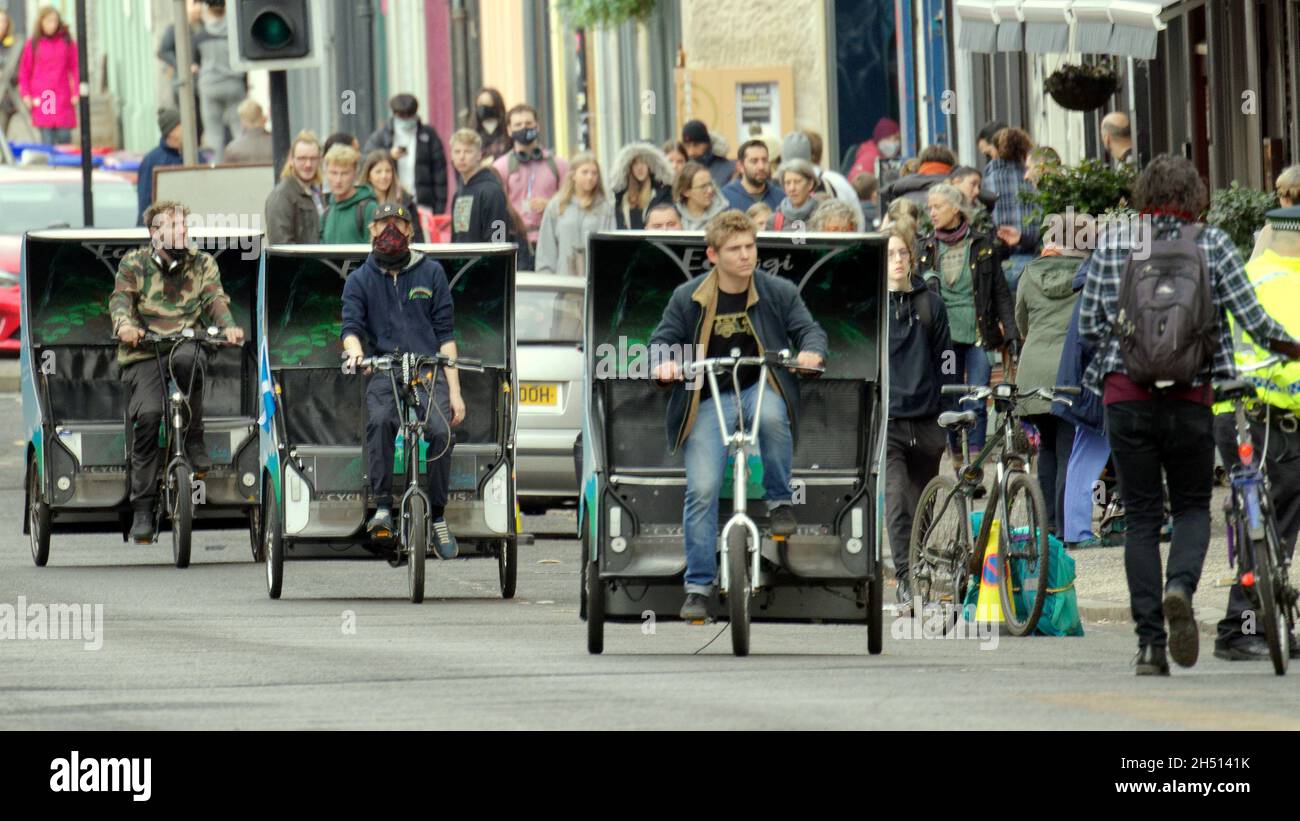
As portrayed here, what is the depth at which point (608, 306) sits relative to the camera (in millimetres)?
14383

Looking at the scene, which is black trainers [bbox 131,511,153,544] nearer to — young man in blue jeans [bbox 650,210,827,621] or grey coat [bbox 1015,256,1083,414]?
grey coat [bbox 1015,256,1083,414]

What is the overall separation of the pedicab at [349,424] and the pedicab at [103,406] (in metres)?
0.82

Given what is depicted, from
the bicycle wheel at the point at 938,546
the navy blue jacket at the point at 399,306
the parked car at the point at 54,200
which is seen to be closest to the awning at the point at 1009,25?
the navy blue jacket at the point at 399,306

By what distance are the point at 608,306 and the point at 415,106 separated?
45.5 feet

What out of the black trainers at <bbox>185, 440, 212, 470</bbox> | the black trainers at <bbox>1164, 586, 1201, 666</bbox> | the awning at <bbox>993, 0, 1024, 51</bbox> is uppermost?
the awning at <bbox>993, 0, 1024, 51</bbox>

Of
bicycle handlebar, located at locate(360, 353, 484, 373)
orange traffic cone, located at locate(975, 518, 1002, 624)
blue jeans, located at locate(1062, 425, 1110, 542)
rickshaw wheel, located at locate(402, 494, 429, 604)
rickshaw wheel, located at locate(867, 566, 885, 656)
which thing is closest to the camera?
rickshaw wheel, located at locate(867, 566, 885, 656)

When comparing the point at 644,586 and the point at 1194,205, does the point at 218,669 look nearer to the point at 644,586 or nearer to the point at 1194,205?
the point at 644,586

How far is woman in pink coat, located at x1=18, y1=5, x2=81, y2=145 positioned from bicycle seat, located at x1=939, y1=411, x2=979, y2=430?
25.8 m

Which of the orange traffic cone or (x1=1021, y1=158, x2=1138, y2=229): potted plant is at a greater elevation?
(x1=1021, y1=158, x2=1138, y2=229): potted plant

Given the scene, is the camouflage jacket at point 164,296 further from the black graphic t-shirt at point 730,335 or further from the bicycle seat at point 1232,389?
the bicycle seat at point 1232,389

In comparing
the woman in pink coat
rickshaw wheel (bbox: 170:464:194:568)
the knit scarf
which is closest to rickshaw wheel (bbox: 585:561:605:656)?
rickshaw wheel (bbox: 170:464:194:568)

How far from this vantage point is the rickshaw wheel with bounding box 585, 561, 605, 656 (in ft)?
44.3

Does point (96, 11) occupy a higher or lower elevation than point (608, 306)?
higher
